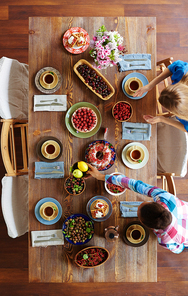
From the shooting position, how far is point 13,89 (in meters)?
1.94

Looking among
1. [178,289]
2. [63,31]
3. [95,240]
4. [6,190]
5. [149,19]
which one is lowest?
[178,289]

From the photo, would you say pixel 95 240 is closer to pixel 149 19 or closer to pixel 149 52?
pixel 149 52

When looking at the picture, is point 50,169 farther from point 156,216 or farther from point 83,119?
point 156,216

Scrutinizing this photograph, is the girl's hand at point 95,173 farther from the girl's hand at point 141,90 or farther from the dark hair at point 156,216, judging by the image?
the girl's hand at point 141,90

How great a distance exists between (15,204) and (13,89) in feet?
3.62

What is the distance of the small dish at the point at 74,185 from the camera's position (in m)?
1.74

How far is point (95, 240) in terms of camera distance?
1.78 meters

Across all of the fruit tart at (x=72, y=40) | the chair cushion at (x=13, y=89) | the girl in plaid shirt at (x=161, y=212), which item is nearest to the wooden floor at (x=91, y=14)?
the chair cushion at (x=13, y=89)

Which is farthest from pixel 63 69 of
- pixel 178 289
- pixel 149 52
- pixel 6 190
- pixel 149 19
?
pixel 178 289

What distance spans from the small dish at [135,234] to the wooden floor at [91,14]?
1.19 metres

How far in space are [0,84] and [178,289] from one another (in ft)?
10.7

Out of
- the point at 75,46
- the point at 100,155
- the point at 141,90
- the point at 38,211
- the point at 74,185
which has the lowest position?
the point at 38,211

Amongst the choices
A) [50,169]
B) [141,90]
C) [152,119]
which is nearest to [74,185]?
[50,169]

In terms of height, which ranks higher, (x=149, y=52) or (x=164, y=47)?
(x=164, y=47)
